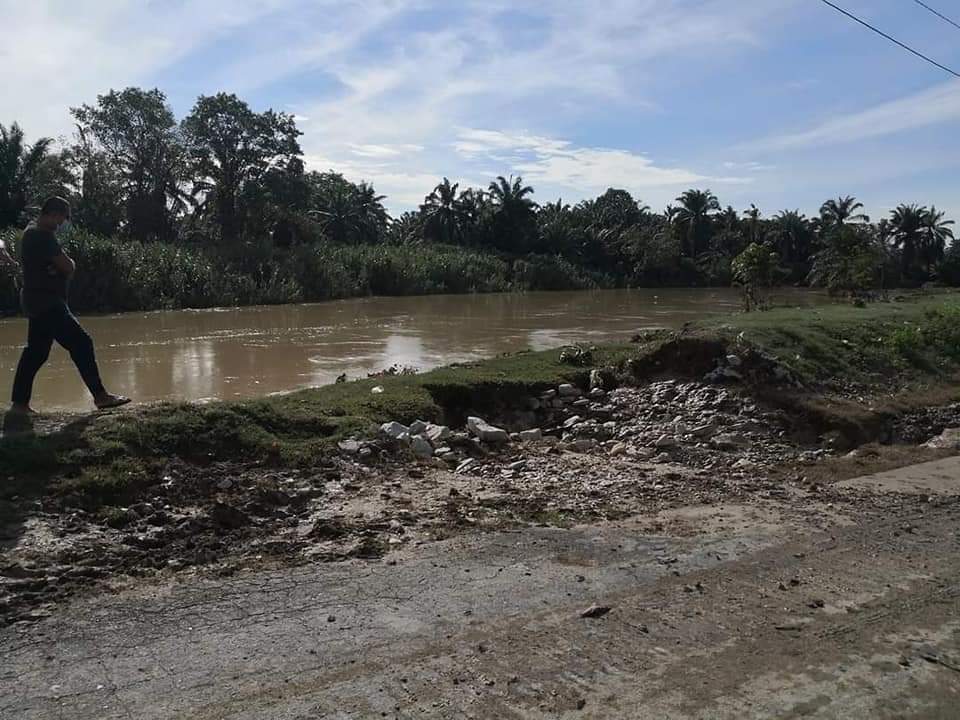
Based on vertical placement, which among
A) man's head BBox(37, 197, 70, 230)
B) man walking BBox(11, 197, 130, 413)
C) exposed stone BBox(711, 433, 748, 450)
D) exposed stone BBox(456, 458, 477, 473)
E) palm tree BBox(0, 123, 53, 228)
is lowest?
→ exposed stone BBox(711, 433, 748, 450)

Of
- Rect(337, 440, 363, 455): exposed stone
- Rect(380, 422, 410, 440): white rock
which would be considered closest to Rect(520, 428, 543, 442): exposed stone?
Rect(380, 422, 410, 440): white rock

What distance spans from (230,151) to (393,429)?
46.3 metres

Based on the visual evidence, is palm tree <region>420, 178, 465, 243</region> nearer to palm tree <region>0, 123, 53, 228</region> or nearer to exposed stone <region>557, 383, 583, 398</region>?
palm tree <region>0, 123, 53, 228</region>

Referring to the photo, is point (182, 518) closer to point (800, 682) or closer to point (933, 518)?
point (800, 682)

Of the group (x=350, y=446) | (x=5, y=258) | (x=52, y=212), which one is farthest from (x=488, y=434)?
(x=5, y=258)

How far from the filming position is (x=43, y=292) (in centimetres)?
630

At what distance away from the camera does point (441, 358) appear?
61.8 feet

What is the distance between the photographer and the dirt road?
3221 millimetres

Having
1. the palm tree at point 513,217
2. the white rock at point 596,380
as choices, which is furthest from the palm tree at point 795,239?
Result: the white rock at point 596,380

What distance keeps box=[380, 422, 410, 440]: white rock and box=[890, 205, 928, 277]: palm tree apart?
7439cm

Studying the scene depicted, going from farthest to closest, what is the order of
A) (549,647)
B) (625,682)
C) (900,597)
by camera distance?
1. (900,597)
2. (549,647)
3. (625,682)

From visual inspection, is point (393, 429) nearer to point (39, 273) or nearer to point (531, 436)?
point (531, 436)

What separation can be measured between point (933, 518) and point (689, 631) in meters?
3.25

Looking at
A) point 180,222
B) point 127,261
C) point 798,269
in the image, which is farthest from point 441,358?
point 798,269
